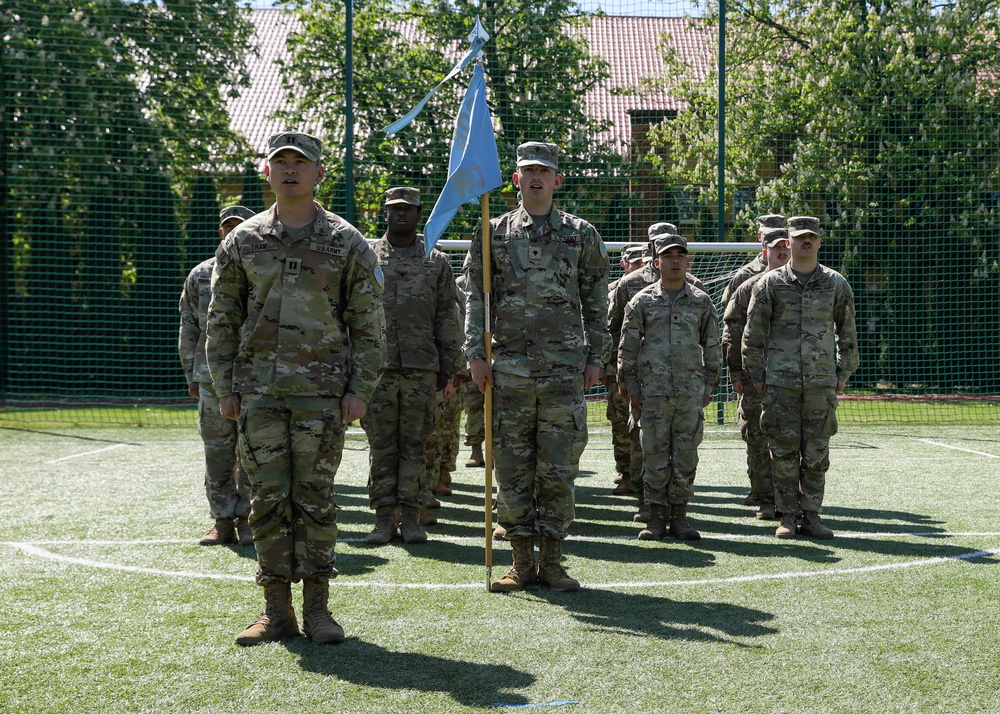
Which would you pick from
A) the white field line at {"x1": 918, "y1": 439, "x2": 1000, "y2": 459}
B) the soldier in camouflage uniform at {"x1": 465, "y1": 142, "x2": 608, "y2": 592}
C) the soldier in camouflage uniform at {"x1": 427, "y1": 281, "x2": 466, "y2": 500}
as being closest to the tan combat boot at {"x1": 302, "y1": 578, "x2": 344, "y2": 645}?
the soldier in camouflage uniform at {"x1": 465, "y1": 142, "x2": 608, "y2": 592}

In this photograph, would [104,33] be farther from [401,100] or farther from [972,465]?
[972,465]

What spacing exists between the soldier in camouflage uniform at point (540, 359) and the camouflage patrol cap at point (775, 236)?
336 cm

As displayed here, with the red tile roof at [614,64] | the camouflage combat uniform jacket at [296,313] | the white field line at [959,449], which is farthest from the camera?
the red tile roof at [614,64]

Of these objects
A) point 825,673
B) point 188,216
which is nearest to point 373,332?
point 825,673

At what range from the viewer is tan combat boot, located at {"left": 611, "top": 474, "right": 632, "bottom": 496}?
10.0 meters

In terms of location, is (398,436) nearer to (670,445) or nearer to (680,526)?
(670,445)

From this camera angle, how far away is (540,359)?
6.14 meters

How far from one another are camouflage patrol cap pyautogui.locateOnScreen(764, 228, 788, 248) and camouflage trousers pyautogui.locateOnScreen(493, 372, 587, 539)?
363 centimetres

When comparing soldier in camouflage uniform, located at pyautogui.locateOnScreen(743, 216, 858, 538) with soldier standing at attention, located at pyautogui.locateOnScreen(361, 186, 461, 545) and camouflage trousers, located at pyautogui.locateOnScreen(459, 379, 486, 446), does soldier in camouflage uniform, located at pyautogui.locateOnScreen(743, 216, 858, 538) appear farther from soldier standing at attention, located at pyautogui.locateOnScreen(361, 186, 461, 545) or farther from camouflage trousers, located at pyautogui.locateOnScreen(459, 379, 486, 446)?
camouflage trousers, located at pyautogui.locateOnScreen(459, 379, 486, 446)

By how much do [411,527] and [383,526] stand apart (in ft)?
0.65

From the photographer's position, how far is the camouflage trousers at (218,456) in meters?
7.52

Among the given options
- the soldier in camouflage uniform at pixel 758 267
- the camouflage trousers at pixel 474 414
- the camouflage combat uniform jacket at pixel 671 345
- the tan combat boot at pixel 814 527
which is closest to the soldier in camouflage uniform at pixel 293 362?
the camouflage combat uniform jacket at pixel 671 345

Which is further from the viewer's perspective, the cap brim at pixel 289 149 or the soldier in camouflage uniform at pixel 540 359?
the soldier in camouflage uniform at pixel 540 359

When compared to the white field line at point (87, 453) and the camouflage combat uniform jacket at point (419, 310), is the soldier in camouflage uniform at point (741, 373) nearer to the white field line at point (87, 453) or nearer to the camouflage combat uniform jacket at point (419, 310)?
the camouflage combat uniform jacket at point (419, 310)
